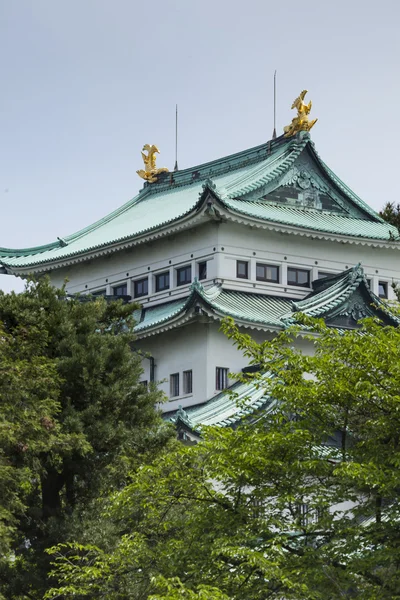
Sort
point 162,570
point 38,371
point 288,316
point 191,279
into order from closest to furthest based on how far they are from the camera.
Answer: point 162,570 → point 38,371 → point 288,316 → point 191,279

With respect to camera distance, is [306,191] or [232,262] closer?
[232,262]

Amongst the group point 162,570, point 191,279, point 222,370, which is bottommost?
point 162,570

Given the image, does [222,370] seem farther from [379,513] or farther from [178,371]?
[379,513]

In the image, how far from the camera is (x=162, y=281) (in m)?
47.7

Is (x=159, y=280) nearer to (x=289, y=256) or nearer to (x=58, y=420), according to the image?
(x=289, y=256)

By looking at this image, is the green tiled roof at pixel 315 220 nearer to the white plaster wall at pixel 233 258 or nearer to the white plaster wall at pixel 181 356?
the white plaster wall at pixel 233 258

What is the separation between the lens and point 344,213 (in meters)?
49.2

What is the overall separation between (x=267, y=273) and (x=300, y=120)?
6.04 metres

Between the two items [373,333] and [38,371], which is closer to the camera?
[373,333]

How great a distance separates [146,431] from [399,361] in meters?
10.3

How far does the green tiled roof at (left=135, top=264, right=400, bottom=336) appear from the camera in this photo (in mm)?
41812

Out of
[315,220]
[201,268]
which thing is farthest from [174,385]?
[315,220]

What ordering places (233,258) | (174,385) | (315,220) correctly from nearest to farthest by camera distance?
(174,385) → (233,258) → (315,220)

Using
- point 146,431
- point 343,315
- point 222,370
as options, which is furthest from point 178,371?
point 146,431
